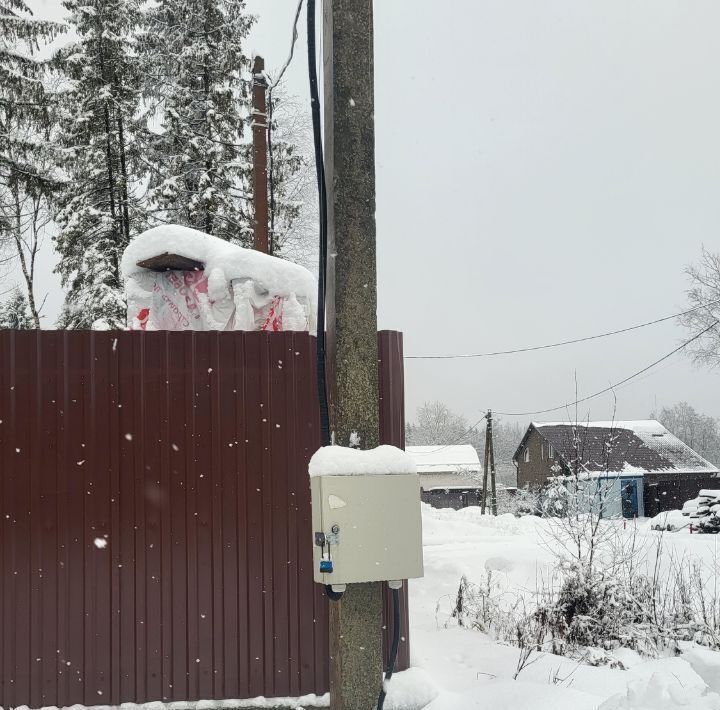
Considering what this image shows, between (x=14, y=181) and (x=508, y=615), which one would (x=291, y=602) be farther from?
(x=14, y=181)

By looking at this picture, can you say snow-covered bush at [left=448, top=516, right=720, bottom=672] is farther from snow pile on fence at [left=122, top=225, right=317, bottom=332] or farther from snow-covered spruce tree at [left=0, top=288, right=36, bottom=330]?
snow-covered spruce tree at [left=0, top=288, right=36, bottom=330]

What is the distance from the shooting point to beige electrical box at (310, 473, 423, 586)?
3.10 m

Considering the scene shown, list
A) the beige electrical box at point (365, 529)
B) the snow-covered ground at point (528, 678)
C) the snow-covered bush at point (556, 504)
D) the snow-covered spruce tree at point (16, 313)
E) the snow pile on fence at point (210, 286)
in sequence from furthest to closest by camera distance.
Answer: the snow-covered spruce tree at point (16, 313), the snow-covered bush at point (556, 504), the snow pile on fence at point (210, 286), the snow-covered ground at point (528, 678), the beige electrical box at point (365, 529)

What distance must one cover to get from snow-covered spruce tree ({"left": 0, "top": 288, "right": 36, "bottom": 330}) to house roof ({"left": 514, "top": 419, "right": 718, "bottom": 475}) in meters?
23.1

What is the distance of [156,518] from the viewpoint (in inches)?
175

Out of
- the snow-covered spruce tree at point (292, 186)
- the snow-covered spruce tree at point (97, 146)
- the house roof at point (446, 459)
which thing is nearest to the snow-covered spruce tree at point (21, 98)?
the snow-covered spruce tree at point (97, 146)

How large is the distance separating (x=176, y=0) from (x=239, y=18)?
1.82 metres

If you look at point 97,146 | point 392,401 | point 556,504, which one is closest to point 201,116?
point 97,146

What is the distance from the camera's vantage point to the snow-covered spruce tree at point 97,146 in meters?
18.5

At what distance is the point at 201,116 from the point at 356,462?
1800cm

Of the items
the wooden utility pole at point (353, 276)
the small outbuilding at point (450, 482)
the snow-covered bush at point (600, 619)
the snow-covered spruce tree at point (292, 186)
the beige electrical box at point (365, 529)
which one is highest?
the snow-covered spruce tree at point (292, 186)

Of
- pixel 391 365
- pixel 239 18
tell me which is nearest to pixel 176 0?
pixel 239 18

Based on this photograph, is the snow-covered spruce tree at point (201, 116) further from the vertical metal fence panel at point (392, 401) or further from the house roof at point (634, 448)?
the house roof at point (634, 448)

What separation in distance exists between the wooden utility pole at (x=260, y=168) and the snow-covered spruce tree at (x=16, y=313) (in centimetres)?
1196
